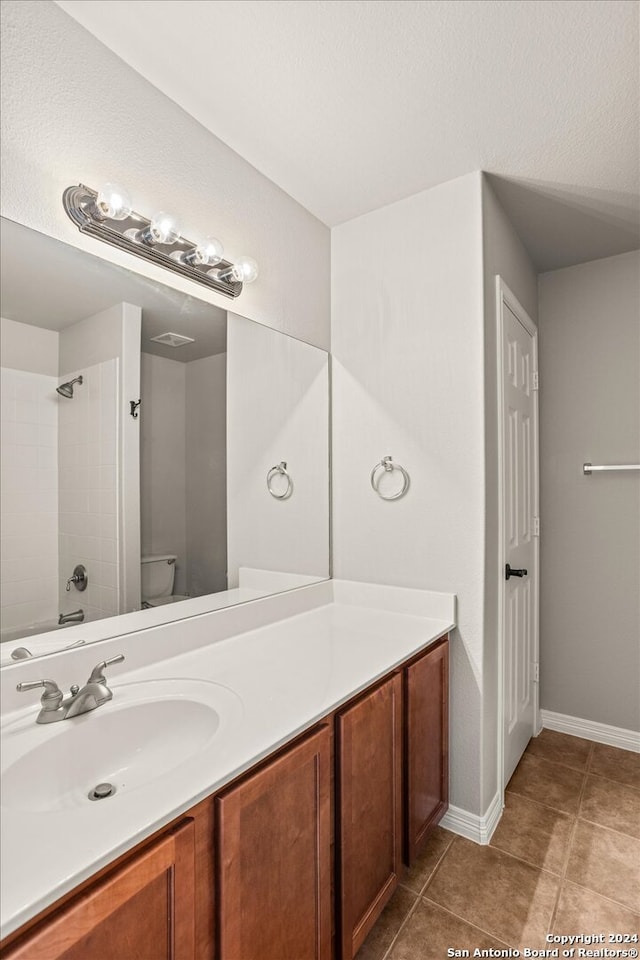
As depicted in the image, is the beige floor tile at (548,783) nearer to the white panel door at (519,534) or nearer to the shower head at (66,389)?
the white panel door at (519,534)

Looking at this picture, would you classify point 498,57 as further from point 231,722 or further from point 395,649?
point 231,722

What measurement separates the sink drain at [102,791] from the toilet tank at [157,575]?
51 cm

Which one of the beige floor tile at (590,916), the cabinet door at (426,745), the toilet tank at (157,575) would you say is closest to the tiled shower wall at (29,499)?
the toilet tank at (157,575)

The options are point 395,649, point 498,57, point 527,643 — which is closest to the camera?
point 498,57

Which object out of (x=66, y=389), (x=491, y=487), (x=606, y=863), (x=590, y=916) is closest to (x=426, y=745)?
(x=590, y=916)

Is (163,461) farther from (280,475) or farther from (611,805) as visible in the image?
(611,805)

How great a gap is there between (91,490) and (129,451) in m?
0.16

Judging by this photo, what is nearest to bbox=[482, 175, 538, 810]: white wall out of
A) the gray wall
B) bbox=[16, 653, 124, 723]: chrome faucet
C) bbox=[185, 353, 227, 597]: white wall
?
the gray wall

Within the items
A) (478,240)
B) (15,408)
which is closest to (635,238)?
(478,240)

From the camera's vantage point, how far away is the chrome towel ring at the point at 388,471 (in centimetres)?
198

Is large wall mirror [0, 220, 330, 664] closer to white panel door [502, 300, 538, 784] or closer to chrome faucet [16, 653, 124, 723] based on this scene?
chrome faucet [16, 653, 124, 723]

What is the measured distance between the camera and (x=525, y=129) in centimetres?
160

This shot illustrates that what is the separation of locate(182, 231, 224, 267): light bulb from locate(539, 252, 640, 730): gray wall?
1895mm

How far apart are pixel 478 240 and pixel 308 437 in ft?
3.18
